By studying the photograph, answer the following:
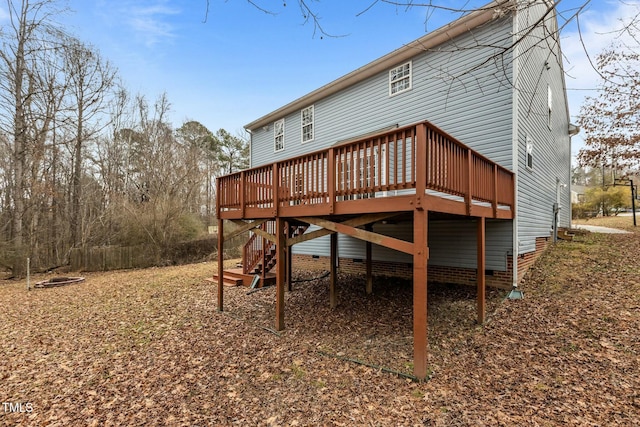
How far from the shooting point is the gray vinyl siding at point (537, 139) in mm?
7379

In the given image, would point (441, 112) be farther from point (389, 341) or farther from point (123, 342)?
point (123, 342)

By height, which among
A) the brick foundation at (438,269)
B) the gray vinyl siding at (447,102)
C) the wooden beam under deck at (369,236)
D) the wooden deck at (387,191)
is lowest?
the brick foundation at (438,269)

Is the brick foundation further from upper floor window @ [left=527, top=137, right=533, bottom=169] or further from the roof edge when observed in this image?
the roof edge

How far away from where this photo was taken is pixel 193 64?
32.6ft

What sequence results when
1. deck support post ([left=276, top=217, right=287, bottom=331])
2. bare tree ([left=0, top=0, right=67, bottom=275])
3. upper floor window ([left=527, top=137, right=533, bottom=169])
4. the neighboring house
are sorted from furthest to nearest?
bare tree ([left=0, top=0, right=67, bottom=275]), upper floor window ([left=527, top=137, right=533, bottom=169]), deck support post ([left=276, top=217, right=287, bottom=331]), the neighboring house

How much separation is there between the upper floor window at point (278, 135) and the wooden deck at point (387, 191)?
5.59 m

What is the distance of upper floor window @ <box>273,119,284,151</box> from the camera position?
12613 mm

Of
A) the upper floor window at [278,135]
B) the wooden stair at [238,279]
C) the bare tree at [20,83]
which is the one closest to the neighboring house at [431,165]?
the upper floor window at [278,135]

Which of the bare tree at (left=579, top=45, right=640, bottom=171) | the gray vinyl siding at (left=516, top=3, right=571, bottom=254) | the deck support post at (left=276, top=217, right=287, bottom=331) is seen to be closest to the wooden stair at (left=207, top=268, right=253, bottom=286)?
the deck support post at (left=276, top=217, right=287, bottom=331)

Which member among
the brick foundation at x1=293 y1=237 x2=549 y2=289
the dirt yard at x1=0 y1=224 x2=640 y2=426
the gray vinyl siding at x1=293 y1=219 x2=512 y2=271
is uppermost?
the gray vinyl siding at x1=293 y1=219 x2=512 y2=271

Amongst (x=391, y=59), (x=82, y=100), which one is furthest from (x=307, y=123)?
(x=82, y=100)

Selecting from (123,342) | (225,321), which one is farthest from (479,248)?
(123,342)

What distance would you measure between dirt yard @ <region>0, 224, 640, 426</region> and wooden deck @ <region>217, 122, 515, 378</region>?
64cm

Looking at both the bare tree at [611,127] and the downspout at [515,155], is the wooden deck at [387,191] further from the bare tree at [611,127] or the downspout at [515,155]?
the bare tree at [611,127]
